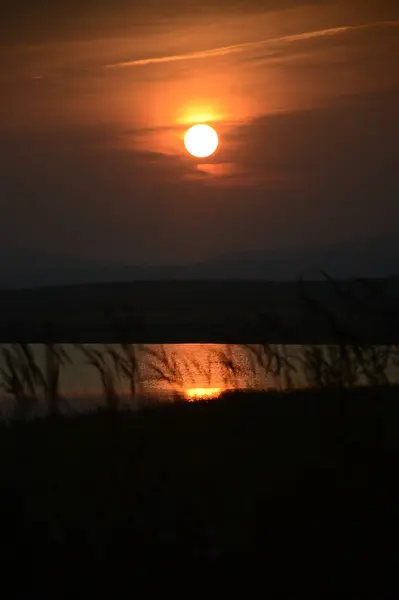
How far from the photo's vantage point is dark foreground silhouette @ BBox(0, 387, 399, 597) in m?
4.83

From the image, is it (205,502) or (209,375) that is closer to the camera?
(205,502)

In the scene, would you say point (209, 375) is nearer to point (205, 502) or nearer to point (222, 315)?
point (205, 502)

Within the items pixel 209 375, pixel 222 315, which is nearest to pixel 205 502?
pixel 209 375

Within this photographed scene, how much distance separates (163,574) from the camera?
4742 millimetres

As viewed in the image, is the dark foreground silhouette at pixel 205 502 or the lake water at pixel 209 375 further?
the lake water at pixel 209 375

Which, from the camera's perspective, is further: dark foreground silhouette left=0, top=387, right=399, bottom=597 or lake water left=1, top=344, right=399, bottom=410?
lake water left=1, top=344, right=399, bottom=410

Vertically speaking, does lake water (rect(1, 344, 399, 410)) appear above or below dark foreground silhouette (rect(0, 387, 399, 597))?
above

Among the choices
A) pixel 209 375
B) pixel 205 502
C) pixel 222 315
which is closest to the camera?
pixel 205 502

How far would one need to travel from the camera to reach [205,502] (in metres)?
5.56

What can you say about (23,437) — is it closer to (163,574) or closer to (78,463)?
(78,463)

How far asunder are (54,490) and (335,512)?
1483 millimetres

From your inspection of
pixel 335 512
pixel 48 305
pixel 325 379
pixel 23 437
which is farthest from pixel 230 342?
pixel 48 305

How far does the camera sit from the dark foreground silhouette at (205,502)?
15.9 feet

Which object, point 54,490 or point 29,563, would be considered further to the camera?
point 54,490
